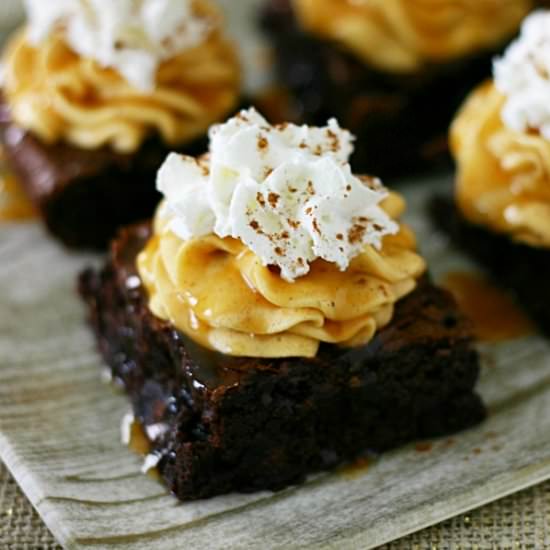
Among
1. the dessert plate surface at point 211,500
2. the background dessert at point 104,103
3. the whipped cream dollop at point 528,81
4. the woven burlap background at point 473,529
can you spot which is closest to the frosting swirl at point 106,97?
the background dessert at point 104,103

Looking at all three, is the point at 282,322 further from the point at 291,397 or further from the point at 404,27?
the point at 404,27

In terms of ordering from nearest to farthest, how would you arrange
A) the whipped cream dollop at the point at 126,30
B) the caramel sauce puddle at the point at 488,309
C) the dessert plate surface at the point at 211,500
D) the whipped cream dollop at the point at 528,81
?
the dessert plate surface at the point at 211,500 < the whipped cream dollop at the point at 528,81 < the caramel sauce puddle at the point at 488,309 < the whipped cream dollop at the point at 126,30

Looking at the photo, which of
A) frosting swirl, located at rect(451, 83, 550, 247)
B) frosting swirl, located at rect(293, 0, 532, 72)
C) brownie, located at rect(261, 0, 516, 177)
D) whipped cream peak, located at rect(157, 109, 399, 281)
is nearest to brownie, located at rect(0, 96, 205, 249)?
brownie, located at rect(261, 0, 516, 177)

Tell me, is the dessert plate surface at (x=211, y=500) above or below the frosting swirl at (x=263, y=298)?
below

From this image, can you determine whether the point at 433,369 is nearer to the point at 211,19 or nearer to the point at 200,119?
the point at 200,119

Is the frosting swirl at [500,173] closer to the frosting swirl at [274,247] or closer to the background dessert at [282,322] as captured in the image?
the background dessert at [282,322]

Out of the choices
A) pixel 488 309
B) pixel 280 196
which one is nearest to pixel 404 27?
pixel 488 309
